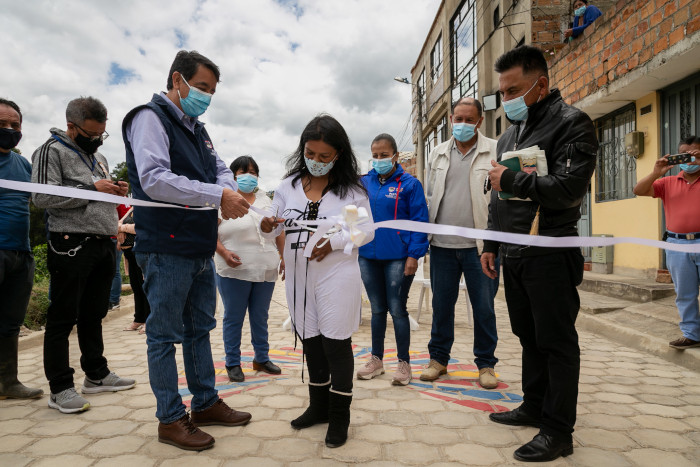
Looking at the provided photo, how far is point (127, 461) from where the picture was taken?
7.69 feet

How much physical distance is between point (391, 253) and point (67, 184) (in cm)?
238

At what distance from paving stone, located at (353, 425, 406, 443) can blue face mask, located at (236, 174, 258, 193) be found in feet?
7.41

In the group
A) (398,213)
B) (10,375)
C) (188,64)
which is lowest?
(10,375)

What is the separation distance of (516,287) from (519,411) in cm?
81

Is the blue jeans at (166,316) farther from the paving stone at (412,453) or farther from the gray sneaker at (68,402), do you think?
the paving stone at (412,453)

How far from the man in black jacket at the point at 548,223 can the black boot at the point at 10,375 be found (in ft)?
10.8

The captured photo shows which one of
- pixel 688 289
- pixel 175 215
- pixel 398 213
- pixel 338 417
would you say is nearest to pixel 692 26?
pixel 688 289

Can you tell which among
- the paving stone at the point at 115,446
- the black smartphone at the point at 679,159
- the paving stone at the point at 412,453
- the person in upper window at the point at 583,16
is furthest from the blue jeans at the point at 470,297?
the person in upper window at the point at 583,16

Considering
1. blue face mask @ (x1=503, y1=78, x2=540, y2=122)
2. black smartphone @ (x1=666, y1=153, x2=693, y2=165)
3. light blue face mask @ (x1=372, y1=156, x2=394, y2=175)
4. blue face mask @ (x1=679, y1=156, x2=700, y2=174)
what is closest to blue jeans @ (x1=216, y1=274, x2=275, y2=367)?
light blue face mask @ (x1=372, y1=156, x2=394, y2=175)

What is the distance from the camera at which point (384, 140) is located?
3902 mm

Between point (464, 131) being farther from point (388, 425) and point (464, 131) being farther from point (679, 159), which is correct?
point (388, 425)

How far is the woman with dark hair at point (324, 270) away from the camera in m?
2.58

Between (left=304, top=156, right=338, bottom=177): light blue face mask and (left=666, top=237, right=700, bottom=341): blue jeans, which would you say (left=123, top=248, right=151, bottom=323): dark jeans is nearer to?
(left=304, top=156, right=338, bottom=177): light blue face mask

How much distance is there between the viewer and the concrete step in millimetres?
6184
